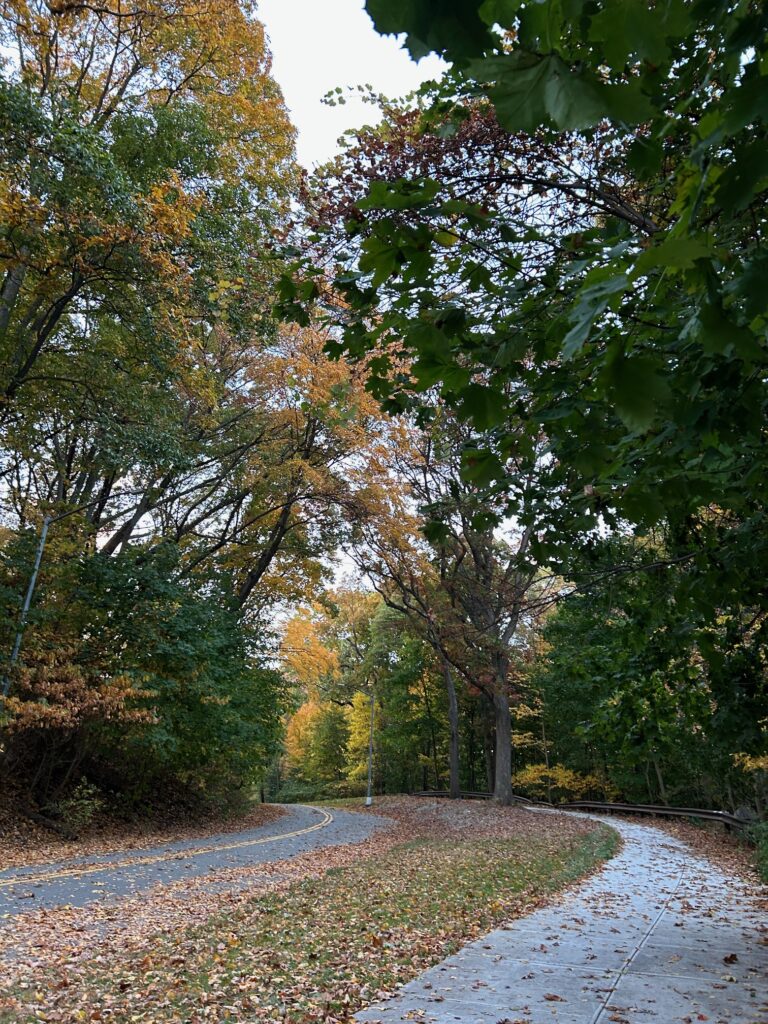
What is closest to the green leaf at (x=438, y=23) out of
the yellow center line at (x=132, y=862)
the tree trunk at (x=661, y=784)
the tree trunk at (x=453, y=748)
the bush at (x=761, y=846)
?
the yellow center line at (x=132, y=862)

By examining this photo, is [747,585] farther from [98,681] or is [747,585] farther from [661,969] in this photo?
[98,681]

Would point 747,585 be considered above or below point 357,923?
above

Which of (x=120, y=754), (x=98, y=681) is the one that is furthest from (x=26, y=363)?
(x=120, y=754)

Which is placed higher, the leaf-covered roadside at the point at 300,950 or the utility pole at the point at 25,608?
the utility pole at the point at 25,608

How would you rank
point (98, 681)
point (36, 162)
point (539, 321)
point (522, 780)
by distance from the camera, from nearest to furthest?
1. point (539, 321)
2. point (36, 162)
3. point (98, 681)
4. point (522, 780)

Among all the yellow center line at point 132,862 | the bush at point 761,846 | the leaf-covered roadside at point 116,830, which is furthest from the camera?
the leaf-covered roadside at point 116,830

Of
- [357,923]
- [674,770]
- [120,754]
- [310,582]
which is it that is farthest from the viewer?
[674,770]

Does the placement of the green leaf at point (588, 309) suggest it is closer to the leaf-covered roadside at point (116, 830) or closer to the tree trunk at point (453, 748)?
the leaf-covered roadside at point (116, 830)

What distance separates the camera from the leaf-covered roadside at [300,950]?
4152mm

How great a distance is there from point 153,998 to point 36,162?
8.77m

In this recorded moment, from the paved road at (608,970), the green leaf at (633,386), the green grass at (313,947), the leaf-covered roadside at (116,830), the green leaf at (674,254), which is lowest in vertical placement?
Result: the leaf-covered roadside at (116,830)

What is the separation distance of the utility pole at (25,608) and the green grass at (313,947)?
588cm

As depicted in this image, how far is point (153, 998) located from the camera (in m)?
4.30

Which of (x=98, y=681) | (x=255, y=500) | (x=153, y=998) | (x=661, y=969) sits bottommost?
(x=153, y=998)
